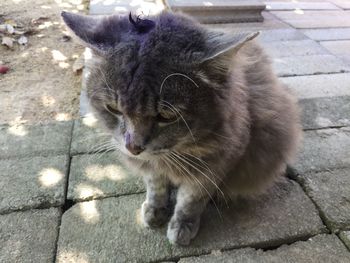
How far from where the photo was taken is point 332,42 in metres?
3.74

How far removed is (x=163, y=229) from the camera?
1775 millimetres

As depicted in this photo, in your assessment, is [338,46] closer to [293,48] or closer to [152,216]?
[293,48]

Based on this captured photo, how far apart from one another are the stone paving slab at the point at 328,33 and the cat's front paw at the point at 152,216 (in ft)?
9.69

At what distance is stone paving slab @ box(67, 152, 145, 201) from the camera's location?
1.93 meters

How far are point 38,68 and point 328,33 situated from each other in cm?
311

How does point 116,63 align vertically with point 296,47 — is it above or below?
above

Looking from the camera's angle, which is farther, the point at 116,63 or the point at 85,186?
the point at 85,186

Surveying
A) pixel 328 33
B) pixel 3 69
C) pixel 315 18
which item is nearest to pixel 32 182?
pixel 3 69

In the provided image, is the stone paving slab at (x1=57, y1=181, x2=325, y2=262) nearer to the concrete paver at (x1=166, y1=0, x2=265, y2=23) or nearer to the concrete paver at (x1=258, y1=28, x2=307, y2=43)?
the concrete paver at (x1=258, y1=28, x2=307, y2=43)

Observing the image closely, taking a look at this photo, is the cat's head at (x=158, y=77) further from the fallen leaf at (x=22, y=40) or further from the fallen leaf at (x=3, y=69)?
the fallen leaf at (x=22, y=40)

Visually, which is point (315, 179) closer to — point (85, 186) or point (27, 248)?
point (85, 186)

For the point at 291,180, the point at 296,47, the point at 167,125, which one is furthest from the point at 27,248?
the point at 296,47

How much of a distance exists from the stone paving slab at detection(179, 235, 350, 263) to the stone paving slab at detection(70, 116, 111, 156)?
0.93m

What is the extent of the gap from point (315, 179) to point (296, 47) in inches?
77.9
